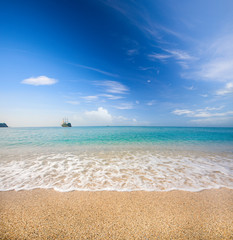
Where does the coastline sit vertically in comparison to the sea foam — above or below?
above

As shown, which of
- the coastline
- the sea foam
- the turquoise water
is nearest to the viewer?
the coastline

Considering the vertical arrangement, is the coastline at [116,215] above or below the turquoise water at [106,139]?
above

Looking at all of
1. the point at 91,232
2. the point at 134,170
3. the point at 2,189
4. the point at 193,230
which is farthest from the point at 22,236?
the point at 134,170

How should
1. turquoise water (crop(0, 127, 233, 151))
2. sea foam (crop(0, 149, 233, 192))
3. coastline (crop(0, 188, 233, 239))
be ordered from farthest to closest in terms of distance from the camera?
turquoise water (crop(0, 127, 233, 151)) → sea foam (crop(0, 149, 233, 192)) → coastline (crop(0, 188, 233, 239))

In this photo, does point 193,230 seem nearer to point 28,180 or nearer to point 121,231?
point 121,231

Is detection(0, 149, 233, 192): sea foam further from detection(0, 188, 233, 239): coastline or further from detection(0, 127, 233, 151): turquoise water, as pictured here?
detection(0, 127, 233, 151): turquoise water

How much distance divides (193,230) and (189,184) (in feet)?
8.10

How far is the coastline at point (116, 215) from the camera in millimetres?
2281

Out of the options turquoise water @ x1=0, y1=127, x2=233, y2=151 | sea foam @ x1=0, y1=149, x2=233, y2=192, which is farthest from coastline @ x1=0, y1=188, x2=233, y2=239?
turquoise water @ x1=0, y1=127, x2=233, y2=151

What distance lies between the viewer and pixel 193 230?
93.3 inches

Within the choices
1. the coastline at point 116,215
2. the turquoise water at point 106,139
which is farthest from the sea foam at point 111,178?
the turquoise water at point 106,139

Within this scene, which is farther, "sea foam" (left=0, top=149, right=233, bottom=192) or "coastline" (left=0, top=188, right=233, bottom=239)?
"sea foam" (left=0, top=149, right=233, bottom=192)

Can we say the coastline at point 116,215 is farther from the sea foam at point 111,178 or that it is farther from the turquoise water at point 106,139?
the turquoise water at point 106,139

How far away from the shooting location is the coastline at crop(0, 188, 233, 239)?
2.28m
